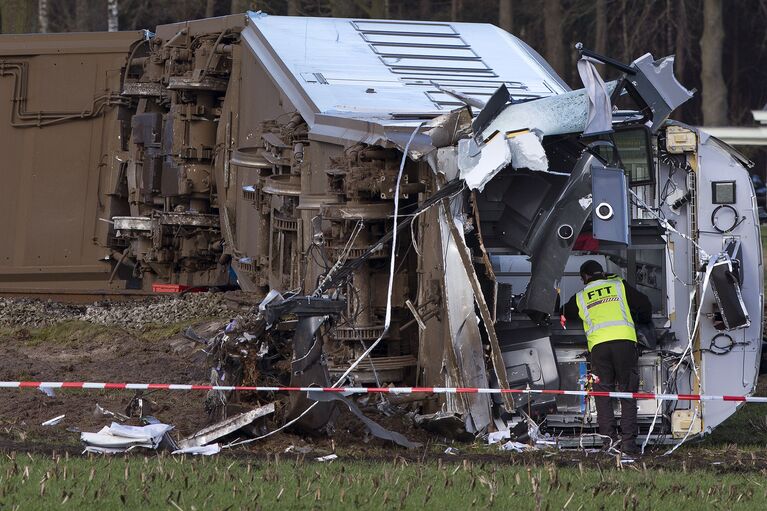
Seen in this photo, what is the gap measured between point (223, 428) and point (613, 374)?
2.59m

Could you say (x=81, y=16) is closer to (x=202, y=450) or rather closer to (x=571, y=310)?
(x=571, y=310)

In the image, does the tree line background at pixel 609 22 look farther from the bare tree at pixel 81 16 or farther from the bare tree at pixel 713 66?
the bare tree at pixel 713 66

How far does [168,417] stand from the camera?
33.3 ft

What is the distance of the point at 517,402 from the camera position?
9.69m

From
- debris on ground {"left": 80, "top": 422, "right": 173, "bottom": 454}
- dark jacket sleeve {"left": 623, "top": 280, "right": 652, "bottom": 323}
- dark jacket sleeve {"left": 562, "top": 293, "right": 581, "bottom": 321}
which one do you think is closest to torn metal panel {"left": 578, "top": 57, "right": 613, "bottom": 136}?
dark jacket sleeve {"left": 623, "top": 280, "right": 652, "bottom": 323}

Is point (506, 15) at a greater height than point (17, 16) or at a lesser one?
greater

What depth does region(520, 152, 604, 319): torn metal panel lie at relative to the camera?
9.38 m

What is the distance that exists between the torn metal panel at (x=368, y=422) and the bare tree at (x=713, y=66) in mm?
22604

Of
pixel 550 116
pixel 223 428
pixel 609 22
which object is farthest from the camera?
pixel 609 22

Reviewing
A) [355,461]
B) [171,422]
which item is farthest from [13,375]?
[355,461]

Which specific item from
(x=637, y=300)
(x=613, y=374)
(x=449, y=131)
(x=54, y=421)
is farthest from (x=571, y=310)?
(x=54, y=421)

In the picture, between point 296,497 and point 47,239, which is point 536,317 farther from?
point 47,239

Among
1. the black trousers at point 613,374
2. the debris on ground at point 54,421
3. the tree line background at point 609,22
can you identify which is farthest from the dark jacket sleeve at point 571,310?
the tree line background at point 609,22

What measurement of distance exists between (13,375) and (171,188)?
12.0 feet
